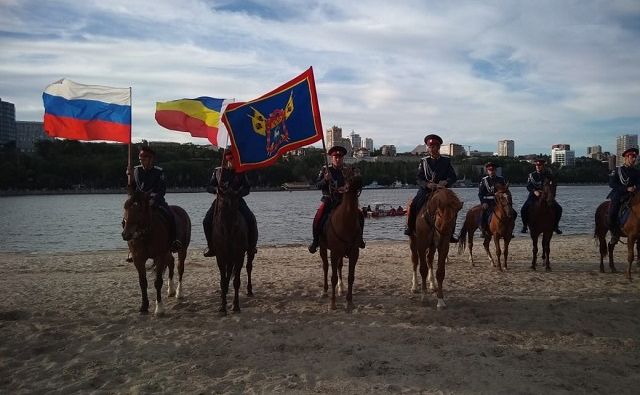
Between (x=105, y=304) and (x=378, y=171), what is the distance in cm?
15272

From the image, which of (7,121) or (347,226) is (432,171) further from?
(7,121)

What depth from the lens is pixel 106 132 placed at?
9992mm

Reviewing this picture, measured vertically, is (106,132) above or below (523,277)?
above

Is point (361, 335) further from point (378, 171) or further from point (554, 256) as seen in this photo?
point (378, 171)

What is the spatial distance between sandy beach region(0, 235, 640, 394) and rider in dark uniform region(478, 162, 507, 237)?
243 cm

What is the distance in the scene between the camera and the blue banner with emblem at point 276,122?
8.98m

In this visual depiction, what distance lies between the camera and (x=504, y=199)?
45.6ft

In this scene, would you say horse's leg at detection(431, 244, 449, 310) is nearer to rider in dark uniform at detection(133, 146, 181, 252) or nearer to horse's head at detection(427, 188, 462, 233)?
horse's head at detection(427, 188, 462, 233)

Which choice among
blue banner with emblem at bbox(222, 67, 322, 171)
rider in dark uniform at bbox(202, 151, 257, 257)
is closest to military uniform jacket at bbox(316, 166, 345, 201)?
blue banner with emblem at bbox(222, 67, 322, 171)

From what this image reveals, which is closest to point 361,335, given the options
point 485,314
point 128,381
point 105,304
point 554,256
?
point 485,314

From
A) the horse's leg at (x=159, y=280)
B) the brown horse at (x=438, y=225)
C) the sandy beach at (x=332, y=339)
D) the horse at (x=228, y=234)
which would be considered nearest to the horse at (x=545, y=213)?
the sandy beach at (x=332, y=339)

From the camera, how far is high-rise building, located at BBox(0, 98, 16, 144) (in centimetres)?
17938

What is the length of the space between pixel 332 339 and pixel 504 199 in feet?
27.3

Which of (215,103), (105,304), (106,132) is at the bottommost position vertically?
(105,304)
